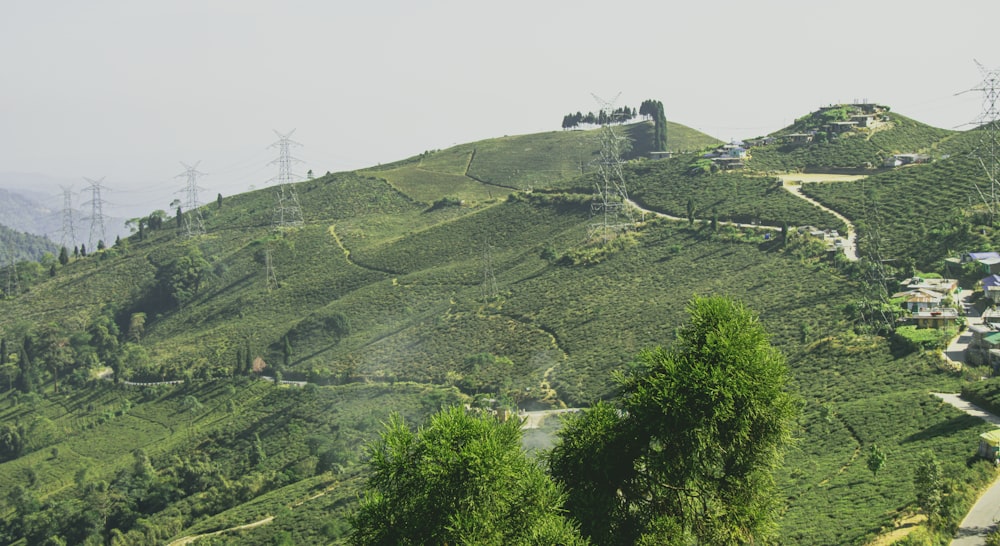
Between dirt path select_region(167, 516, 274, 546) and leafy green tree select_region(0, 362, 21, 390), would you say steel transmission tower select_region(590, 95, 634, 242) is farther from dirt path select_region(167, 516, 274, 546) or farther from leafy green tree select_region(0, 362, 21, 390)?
leafy green tree select_region(0, 362, 21, 390)

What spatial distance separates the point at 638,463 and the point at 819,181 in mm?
67890

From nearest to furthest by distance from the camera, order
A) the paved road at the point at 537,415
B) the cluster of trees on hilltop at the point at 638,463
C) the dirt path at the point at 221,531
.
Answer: the cluster of trees on hilltop at the point at 638,463
the dirt path at the point at 221,531
the paved road at the point at 537,415

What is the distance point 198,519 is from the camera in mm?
55125

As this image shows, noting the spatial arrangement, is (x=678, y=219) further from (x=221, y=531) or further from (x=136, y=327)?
(x=136, y=327)

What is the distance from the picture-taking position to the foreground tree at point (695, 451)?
77.1 feet

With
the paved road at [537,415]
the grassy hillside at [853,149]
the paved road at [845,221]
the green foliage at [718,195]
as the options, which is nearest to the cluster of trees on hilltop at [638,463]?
the paved road at [537,415]

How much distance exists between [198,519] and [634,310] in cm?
3571

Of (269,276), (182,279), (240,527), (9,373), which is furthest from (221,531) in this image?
(182,279)

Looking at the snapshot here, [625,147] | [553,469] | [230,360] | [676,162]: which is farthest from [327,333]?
[625,147]

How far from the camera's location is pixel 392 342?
75500mm

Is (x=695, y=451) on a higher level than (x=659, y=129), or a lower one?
lower

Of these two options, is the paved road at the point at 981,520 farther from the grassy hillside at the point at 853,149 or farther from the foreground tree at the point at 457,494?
the grassy hillside at the point at 853,149

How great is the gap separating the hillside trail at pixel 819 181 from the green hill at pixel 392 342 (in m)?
1.06

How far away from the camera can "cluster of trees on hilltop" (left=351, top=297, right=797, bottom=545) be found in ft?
69.5
